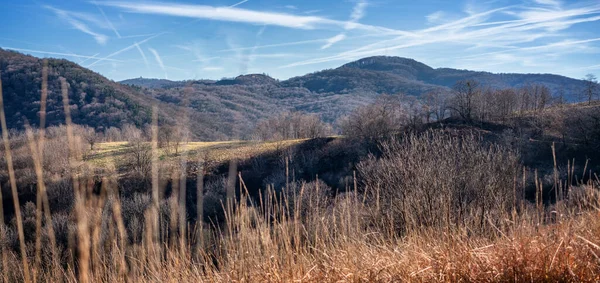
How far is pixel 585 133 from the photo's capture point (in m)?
29.1

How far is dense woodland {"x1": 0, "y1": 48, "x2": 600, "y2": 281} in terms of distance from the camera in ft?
9.96

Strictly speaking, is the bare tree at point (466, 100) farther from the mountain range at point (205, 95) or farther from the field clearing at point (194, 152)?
the mountain range at point (205, 95)

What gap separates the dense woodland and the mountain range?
625 mm

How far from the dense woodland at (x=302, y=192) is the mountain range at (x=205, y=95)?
24.6 inches

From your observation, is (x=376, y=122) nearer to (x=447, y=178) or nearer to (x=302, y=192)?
(x=447, y=178)

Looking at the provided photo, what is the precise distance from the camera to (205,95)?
122m

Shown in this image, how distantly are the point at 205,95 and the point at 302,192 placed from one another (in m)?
124

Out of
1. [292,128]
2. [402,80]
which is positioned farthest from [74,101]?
[402,80]

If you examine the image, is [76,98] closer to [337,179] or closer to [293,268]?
[337,179]

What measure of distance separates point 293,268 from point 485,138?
38713 mm

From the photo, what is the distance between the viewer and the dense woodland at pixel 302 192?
304 centimetres

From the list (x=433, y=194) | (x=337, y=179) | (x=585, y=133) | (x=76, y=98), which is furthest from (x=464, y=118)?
(x=76, y=98)

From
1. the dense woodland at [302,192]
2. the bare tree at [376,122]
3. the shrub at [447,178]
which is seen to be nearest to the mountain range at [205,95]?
the dense woodland at [302,192]

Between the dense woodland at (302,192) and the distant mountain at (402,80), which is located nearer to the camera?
the dense woodland at (302,192)
